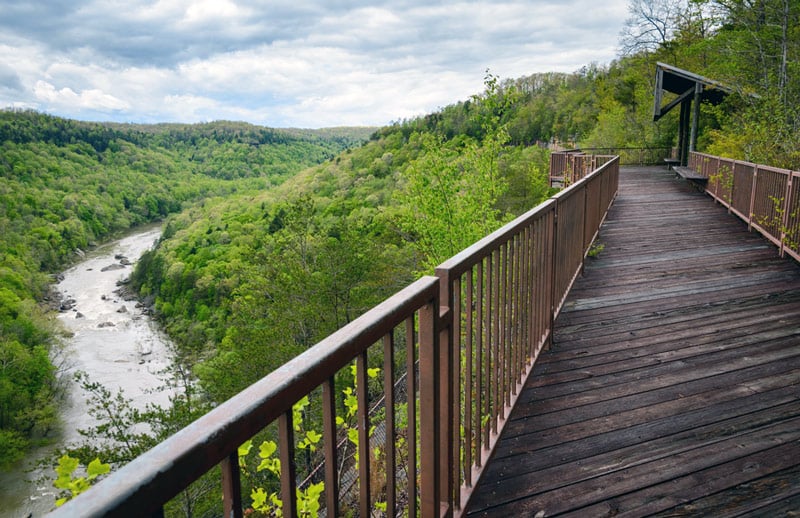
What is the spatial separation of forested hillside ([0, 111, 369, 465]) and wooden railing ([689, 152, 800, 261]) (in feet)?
126

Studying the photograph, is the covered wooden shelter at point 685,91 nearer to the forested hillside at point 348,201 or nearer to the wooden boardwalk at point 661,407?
the forested hillside at point 348,201

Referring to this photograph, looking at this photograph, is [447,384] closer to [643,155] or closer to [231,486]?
[231,486]

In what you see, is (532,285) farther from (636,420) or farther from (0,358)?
(0,358)

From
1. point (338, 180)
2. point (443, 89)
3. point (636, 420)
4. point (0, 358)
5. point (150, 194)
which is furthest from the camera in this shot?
point (150, 194)

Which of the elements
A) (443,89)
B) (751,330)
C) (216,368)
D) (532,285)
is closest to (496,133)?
(751,330)

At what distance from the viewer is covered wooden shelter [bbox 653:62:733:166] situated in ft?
→ 60.9

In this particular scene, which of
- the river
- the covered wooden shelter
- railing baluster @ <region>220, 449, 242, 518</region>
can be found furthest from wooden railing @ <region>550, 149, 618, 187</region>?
the river

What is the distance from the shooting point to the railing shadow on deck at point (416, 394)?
2.37 feet

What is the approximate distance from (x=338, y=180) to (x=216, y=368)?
5183cm

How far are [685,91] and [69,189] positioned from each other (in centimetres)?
10456

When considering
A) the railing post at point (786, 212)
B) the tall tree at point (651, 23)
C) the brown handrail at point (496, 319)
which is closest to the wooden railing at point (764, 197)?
the railing post at point (786, 212)

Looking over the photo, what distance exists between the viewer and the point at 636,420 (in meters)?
3.05

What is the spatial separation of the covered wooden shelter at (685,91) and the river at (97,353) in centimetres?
2484

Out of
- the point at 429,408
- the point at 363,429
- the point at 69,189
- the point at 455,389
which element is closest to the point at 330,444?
the point at 363,429
